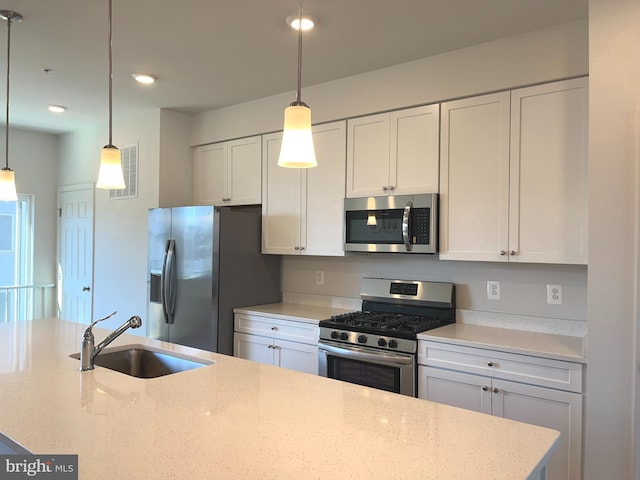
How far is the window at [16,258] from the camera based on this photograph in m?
5.27

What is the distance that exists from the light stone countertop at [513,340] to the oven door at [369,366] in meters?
0.22

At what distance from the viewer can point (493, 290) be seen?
3121 millimetres

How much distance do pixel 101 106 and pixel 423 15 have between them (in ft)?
10.1

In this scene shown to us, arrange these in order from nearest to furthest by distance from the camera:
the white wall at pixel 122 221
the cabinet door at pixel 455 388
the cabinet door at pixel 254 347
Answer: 1. the cabinet door at pixel 455 388
2. the cabinet door at pixel 254 347
3. the white wall at pixel 122 221

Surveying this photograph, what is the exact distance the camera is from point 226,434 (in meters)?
1.34

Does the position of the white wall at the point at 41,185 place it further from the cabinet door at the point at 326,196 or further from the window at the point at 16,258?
the cabinet door at the point at 326,196

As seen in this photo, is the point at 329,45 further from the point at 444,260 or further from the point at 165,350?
the point at 165,350

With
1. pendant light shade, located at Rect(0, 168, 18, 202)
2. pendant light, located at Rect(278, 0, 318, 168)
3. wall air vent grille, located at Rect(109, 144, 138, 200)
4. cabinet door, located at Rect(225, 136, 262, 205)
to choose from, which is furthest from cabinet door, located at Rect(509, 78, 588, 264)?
wall air vent grille, located at Rect(109, 144, 138, 200)

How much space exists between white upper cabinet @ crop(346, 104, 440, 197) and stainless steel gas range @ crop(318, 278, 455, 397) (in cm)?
71

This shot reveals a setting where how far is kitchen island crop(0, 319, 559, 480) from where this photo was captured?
1.16 metres

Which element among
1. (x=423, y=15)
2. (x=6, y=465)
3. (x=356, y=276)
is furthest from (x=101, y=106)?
(x=6, y=465)

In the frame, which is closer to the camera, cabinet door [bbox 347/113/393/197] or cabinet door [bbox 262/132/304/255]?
cabinet door [bbox 347/113/393/197]

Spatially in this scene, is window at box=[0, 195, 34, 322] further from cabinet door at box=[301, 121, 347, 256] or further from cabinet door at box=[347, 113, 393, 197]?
cabinet door at box=[347, 113, 393, 197]

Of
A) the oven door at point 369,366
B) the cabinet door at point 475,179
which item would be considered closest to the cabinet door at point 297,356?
the oven door at point 369,366
